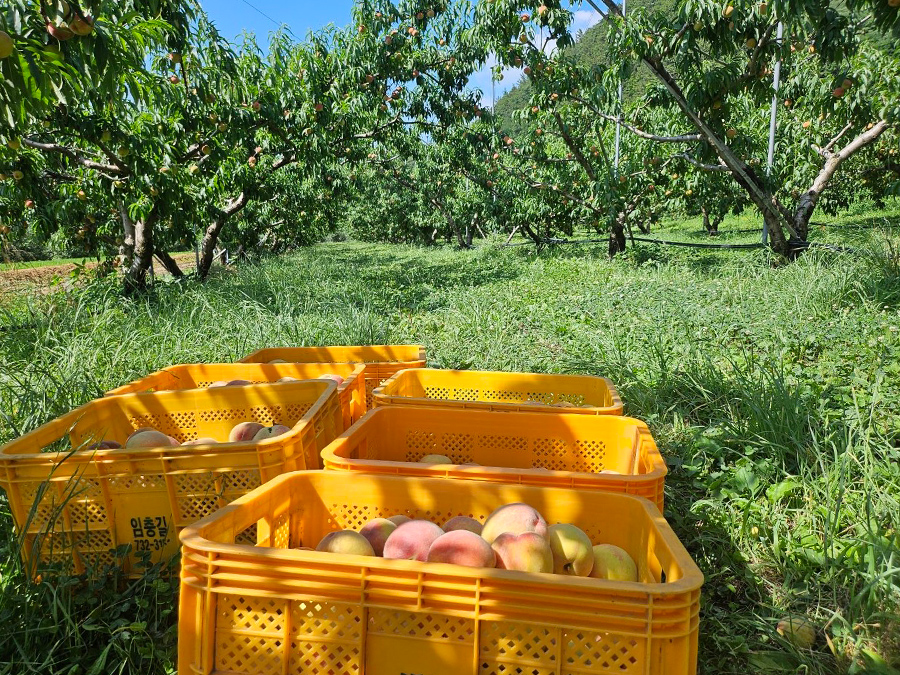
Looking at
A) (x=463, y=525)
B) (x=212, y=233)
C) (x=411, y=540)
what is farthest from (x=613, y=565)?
(x=212, y=233)

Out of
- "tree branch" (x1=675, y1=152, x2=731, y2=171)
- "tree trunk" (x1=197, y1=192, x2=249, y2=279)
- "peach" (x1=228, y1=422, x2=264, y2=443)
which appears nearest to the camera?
"peach" (x1=228, y1=422, x2=264, y2=443)

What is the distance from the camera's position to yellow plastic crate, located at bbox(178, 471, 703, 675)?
97cm

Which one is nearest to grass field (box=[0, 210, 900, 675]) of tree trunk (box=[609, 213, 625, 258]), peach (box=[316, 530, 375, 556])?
peach (box=[316, 530, 375, 556])

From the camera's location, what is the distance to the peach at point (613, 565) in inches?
53.3

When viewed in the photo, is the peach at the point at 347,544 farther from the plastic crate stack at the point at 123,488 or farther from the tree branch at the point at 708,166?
the tree branch at the point at 708,166

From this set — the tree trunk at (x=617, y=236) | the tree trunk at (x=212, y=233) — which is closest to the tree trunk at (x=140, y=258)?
the tree trunk at (x=212, y=233)

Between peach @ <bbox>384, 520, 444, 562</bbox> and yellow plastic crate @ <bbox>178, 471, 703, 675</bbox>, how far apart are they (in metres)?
0.24

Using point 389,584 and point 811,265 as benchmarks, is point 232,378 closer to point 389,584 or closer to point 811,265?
point 389,584

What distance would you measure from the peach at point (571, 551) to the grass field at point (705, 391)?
0.57 meters

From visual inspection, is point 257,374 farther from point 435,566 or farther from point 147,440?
point 435,566

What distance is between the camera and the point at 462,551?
1278 millimetres

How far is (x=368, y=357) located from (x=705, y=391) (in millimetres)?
1830

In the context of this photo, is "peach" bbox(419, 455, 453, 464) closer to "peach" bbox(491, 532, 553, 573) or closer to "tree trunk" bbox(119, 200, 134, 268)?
"peach" bbox(491, 532, 553, 573)

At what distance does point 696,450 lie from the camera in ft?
9.07
